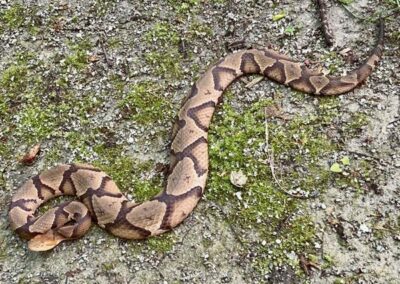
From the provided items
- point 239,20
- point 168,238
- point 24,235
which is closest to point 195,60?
point 239,20

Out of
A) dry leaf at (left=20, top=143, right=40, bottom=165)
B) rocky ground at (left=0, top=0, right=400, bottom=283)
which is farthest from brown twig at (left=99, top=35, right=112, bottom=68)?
dry leaf at (left=20, top=143, right=40, bottom=165)

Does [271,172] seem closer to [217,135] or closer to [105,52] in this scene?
[217,135]

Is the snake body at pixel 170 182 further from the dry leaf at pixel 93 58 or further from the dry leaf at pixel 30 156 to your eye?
the dry leaf at pixel 93 58

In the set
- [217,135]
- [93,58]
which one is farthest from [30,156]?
[217,135]

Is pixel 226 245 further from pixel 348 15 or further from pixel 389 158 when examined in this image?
pixel 348 15

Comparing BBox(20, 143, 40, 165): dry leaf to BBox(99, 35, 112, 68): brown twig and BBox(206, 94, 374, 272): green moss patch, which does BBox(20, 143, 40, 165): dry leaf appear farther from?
BBox(206, 94, 374, 272): green moss patch
